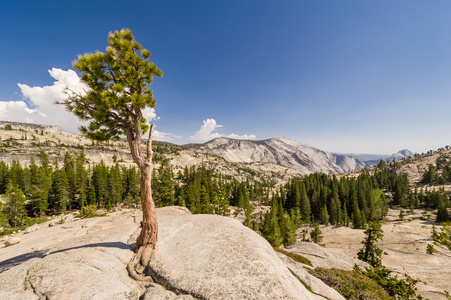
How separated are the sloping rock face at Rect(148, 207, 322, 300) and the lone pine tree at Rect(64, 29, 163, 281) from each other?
4.35 ft

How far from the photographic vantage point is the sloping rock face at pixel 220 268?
733cm

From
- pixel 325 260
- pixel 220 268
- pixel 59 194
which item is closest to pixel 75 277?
pixel 220 268

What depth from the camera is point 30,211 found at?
59125 mm

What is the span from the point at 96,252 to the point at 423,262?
62.8 metres

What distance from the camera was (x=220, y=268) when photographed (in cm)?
862

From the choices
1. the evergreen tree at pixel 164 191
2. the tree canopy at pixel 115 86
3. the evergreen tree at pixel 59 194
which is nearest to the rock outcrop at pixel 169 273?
the tree canopy at pixel 115 86

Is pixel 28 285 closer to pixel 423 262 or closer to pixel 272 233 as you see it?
pixel 272 233

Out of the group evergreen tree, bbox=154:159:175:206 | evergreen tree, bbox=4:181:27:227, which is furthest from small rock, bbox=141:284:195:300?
evergreen tree, bbox=4:181:27:227

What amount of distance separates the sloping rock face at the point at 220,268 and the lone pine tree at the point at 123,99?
1.32 metres

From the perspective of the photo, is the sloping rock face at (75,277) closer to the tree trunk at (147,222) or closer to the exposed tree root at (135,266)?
the exposed tree root at (135,266)

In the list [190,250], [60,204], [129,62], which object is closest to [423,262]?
[190,250]

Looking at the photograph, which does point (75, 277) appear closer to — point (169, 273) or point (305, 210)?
point (169, 273)

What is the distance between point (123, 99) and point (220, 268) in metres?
10.8

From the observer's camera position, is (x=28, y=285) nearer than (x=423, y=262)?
Yes
